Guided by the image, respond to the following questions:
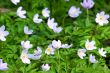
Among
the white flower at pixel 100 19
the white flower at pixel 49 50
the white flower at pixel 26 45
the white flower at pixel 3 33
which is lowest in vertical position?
the white flower at pixel 49 50

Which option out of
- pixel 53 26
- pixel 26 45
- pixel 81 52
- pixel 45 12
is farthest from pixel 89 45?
pixel 45 12

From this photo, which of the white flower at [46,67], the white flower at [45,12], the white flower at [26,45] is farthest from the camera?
the white flower at [45,12]

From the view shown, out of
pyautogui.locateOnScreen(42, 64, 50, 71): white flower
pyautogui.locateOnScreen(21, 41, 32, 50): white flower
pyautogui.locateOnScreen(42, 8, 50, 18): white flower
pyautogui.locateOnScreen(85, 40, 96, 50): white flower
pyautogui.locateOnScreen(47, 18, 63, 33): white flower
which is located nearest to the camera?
pyautogui.locateOnScreen(42, 64, 50, 71): white flower

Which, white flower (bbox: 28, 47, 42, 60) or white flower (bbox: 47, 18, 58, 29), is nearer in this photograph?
white flower (bbox: 28, 47, 42, 60)

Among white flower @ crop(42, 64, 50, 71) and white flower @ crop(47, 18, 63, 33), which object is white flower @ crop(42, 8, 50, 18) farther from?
white flower @ crop(42, 64, 50, 71)

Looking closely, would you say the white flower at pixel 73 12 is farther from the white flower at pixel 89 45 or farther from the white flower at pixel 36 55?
the white flower at pixel 36 55

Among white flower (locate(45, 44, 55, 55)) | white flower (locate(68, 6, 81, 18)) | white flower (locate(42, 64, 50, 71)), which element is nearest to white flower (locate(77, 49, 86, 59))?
white flower (locate(45, 44, 55, 55))

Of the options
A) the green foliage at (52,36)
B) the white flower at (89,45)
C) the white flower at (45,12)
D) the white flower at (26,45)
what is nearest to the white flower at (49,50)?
the green foliage at (52,36)

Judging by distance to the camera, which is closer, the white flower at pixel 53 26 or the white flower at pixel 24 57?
the white flower at pixel 24 57

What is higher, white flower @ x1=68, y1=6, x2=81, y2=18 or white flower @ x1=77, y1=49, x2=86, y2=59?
white flower @ x1=68, y1=6, x2=81, y2=18

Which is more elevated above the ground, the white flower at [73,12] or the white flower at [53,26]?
the white flower at [73,12]

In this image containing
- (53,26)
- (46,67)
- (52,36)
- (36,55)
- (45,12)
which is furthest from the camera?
(45,12)

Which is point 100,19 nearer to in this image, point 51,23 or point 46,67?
point 51,23
